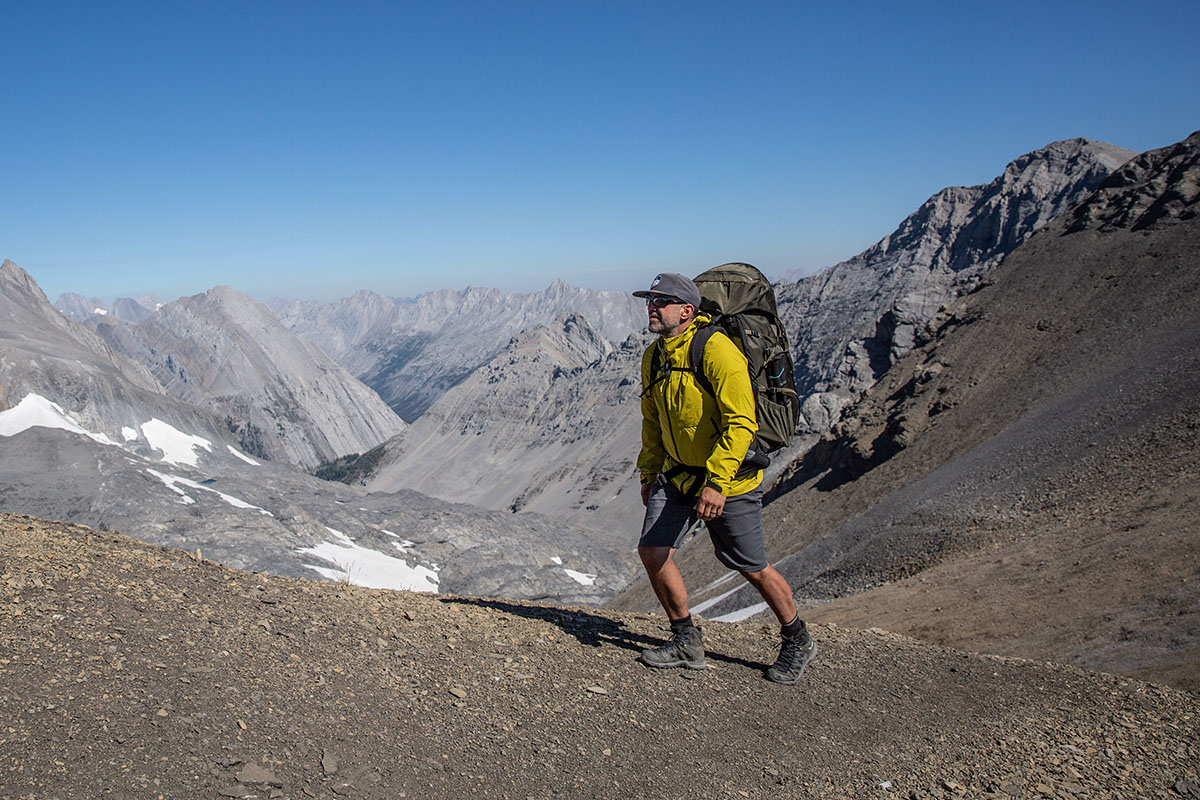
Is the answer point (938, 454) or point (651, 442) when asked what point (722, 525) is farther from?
point (938, 454)

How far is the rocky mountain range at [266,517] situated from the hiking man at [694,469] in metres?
26.5

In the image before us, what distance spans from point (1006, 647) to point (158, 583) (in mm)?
9314

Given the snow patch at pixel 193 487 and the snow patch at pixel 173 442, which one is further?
the snow patch at pixel 173 442

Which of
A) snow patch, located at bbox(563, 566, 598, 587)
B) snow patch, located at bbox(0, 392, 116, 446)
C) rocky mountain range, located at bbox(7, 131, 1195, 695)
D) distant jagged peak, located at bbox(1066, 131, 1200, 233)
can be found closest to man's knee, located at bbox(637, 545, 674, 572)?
rocky mountain range, located at bbox(7, 131, 1195, 695)

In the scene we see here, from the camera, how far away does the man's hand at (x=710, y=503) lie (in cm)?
587

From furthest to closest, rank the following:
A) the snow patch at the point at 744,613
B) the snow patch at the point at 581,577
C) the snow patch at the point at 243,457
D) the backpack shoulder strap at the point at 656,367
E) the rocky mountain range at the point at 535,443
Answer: the rocky mountain range at the point at 535,443, the snow patch at the point at 243,457, the snow patch at the point at 581,577, the snow patch at the point at 744,613, the backpack shoulder strap at the point at 656,367

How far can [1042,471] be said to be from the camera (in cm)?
2181

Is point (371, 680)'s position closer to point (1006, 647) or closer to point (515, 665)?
point (515, 665)

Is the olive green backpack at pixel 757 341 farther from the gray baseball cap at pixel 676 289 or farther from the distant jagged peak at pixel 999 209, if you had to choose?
the distant jagged peak at pixel 999 209

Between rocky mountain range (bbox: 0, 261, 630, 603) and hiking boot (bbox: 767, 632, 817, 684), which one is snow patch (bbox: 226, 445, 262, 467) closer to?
rocky mountain range (bbox: 0, 261, 630, 603)

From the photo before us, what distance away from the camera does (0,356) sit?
243 feet

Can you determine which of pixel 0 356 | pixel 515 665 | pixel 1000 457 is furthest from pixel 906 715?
pixel 0 356

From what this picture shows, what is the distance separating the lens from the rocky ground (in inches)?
175

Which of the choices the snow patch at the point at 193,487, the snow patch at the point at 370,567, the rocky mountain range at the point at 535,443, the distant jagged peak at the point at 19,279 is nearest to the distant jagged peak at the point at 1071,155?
the rocky mountain range at the point at 535,443
